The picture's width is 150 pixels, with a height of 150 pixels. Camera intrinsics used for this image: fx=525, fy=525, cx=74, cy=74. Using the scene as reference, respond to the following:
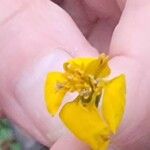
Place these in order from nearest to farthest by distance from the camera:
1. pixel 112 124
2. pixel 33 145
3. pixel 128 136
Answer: pixel 112 124 < pixel 128 136 < pixel 33 145

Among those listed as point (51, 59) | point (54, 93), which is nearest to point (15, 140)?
point (51, 59)

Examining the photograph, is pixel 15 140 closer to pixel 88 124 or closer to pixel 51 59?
pixel 51 59

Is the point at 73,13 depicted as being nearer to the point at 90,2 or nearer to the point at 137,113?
the point at 90,2

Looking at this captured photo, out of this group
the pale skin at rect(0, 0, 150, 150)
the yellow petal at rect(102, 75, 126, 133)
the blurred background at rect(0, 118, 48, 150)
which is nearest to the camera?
the yellow petal at rect(102, 75, 126, 133)

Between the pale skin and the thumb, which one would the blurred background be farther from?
the thumb

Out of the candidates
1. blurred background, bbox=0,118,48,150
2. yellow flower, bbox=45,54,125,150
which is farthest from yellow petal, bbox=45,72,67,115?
blurred background, bbox=0,118,48,150

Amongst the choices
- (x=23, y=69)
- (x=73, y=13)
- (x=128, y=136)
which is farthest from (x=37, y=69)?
(x=73, y=13)
